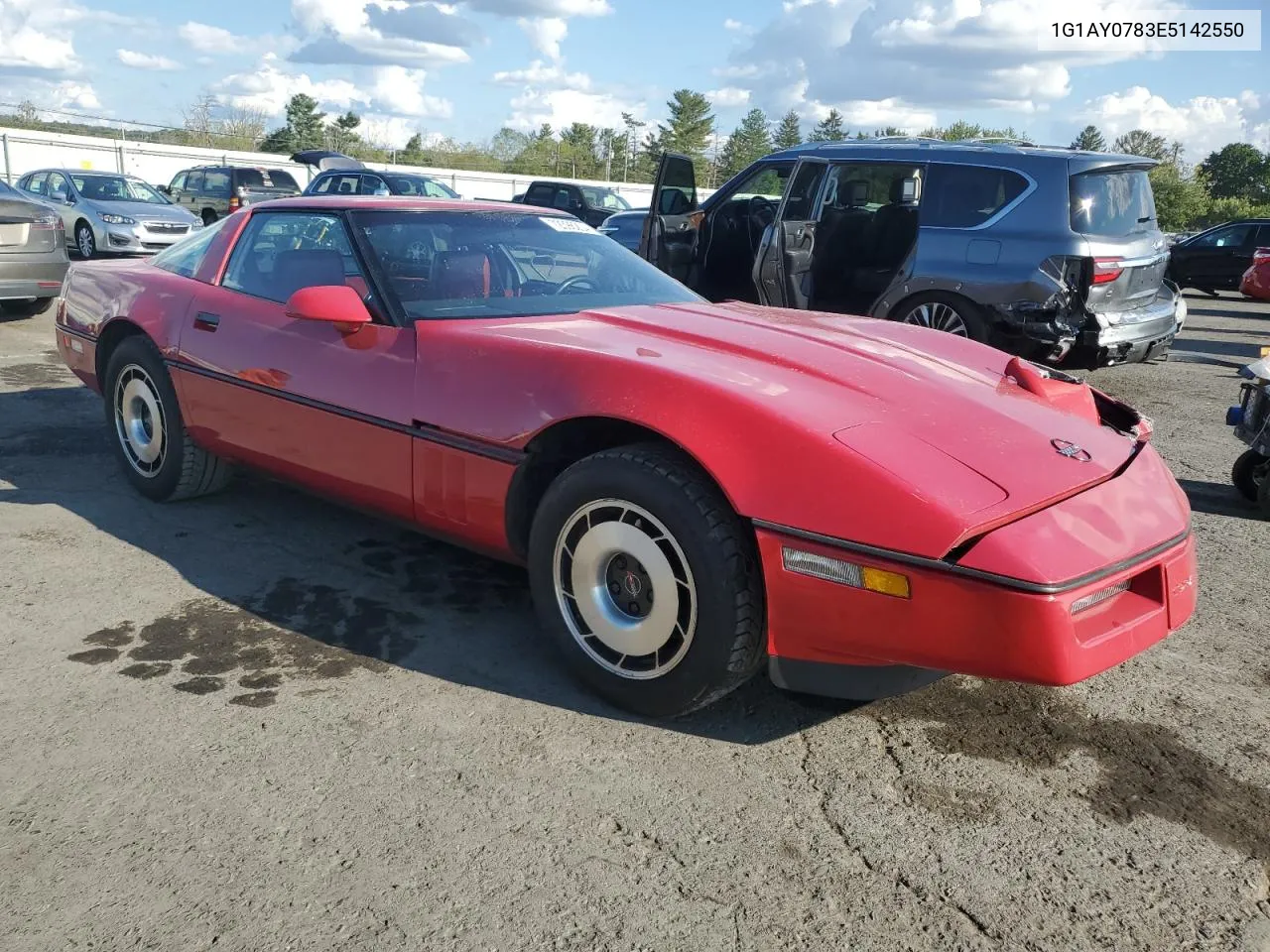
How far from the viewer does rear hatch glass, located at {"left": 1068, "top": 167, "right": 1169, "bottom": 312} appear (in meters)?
6.89

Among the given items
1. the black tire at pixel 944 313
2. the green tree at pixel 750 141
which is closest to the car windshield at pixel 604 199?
the black tire at pixel 944 313

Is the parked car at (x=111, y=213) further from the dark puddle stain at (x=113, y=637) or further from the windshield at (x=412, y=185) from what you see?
the dark puddle stain at (x=113, y=637)

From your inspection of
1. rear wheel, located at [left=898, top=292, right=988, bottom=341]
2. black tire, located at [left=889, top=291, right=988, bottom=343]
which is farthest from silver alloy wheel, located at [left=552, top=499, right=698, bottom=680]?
rear wheel, located at [left=898, top=292, right=988, bottom=341]

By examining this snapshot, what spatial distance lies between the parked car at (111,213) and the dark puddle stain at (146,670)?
40.6ft

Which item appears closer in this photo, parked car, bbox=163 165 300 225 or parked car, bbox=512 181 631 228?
parked car, bbox=512 181 631 228

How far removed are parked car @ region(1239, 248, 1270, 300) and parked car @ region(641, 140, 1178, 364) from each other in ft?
28.7

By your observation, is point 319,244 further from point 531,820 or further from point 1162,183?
point 1162,183

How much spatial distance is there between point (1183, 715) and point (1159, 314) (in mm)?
5412

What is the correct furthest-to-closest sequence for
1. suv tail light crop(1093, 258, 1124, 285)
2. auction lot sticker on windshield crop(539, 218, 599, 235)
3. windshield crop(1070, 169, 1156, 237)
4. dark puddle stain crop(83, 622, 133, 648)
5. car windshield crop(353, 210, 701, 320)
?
windshield crop(1070, 169, 1156, 237) → suv tail light crop(1093, 258, 1124, 285) → auction lot sticker on windshield crop(539, 218, 599, 235) → car windshield crop(353, 210, 701, 320) → dark puddle stain crop(83, 622, 133, 648)

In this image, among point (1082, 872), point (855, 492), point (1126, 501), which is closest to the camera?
point (1082, 872)

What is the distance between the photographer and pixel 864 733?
9.09 ft

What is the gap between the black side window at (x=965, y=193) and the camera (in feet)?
23.4

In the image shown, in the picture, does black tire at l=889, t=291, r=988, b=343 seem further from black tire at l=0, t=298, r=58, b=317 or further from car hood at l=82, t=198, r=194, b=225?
car hood at l=82, t=198, r=194, b=225

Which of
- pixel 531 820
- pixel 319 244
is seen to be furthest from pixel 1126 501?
pixel 319 244
